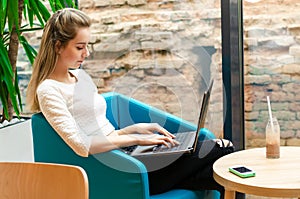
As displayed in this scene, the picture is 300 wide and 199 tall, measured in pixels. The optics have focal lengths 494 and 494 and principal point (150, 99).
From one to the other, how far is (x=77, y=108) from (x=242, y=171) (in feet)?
2.69

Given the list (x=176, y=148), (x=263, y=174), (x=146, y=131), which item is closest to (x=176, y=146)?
(x=176, y=148)

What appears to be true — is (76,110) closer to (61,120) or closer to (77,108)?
(77,108)

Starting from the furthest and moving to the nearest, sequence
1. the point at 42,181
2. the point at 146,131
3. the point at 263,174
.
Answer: the point at 146,131, the point at 263,174, the point at 42,181

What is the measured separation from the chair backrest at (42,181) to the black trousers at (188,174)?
3.25ft

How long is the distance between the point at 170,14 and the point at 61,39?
1186mm

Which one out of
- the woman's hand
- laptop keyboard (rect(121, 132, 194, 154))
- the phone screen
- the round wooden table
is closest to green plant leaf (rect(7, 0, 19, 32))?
the woman's hand

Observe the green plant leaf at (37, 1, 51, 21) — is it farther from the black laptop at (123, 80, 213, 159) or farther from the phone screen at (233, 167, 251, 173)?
the phone screen at (233, 167, 251, 173)

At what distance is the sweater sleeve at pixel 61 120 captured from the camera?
84.0 inches

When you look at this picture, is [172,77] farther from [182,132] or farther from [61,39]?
[61,39]

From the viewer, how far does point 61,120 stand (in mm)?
2131

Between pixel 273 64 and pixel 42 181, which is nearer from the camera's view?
pixel 42 181

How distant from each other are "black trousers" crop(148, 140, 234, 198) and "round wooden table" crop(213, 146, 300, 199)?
101mm

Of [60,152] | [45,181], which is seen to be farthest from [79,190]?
[60,152]

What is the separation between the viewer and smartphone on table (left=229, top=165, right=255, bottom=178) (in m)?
1.97
